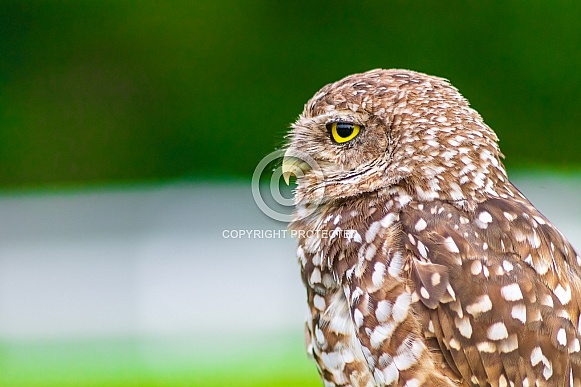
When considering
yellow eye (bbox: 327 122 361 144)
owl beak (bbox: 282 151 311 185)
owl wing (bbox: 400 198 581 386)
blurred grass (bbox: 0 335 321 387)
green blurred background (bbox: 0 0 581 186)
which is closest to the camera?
owl wing (bbox: 400 198 581 386)

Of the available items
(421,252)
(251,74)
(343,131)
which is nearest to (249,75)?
(251,74)

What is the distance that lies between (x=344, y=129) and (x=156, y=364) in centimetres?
358

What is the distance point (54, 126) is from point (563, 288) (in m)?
7.99

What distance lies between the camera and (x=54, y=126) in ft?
31.5

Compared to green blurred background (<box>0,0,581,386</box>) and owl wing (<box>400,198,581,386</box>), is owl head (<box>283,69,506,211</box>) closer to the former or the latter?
owl wing (<box>400,198,581,386</box>)

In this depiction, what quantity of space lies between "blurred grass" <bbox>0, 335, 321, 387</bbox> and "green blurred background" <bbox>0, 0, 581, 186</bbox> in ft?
8.98

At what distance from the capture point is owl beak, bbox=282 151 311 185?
9.77 feet

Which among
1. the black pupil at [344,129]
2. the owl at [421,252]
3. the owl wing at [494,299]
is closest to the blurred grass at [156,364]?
the owl at [421,252]

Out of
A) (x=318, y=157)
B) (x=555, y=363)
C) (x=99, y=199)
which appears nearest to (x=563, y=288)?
(x=555, y=363)

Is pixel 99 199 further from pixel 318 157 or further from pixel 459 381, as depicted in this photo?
pixel 459 381

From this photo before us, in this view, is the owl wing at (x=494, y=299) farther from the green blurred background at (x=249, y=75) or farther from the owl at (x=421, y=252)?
the green blurred background at (x=249, y=75)

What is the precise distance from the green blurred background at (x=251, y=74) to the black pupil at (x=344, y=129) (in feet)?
19.3

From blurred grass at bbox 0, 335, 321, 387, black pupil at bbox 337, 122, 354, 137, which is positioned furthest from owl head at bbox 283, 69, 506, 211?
blurred grass at bbox 0, 335, 321, 387

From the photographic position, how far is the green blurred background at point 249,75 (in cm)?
902
